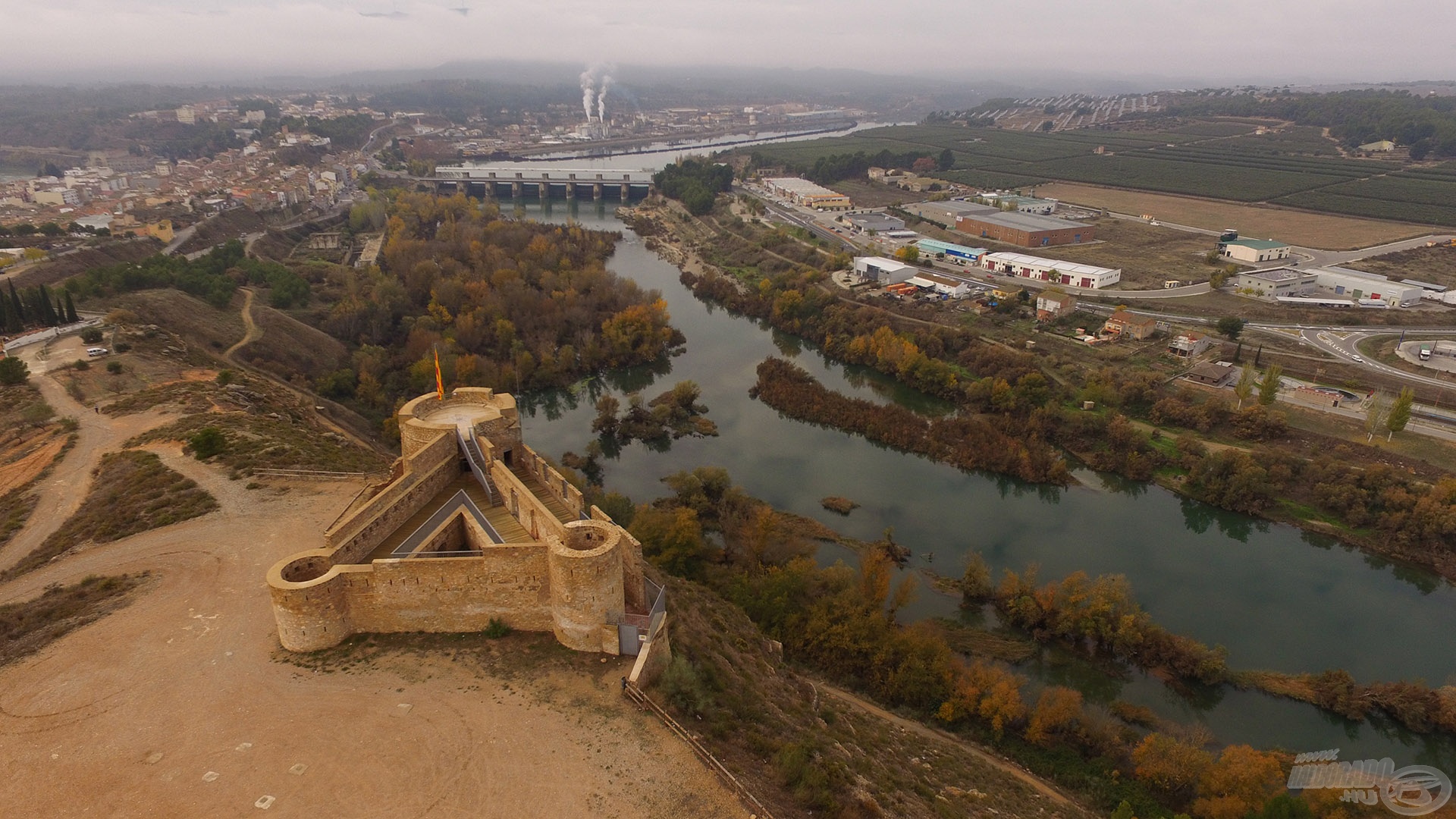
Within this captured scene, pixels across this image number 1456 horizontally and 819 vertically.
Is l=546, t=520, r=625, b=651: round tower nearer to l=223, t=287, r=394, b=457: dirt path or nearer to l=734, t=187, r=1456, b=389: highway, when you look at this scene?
l=223, t=287, r=394, b=457: dirt path

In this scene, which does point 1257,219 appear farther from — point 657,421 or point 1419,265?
point 657,421

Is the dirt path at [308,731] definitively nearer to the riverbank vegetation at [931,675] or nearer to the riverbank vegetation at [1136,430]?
the riverbank vegetation at [931,675]

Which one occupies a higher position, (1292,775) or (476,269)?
(476,269)

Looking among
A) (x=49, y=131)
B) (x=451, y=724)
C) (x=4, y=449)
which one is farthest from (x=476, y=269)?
(x=49, y=131)

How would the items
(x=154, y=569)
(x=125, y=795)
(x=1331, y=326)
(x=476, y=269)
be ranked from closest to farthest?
(x=125, y=795) < (x=154, y=569) < (x=1331, y=326) < (x=476, y=269)

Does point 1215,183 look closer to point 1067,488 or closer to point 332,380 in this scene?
point 1067,488

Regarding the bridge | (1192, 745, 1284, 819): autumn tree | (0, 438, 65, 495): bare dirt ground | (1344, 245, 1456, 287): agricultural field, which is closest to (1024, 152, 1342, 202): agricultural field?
(1344, 245, 1456, 287): agricultural field

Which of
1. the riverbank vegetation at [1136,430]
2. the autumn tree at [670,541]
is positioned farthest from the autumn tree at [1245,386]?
the autumn tree at [670,541]
